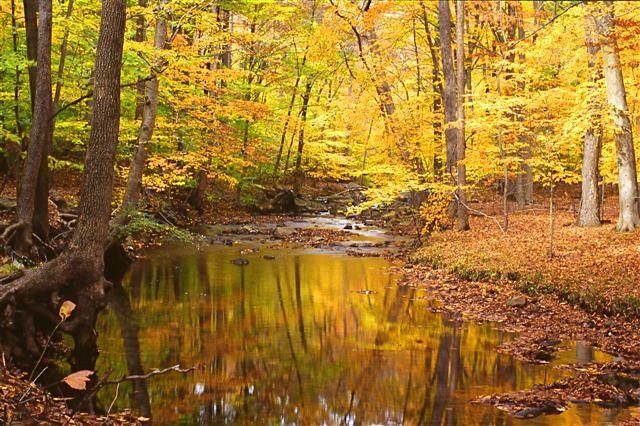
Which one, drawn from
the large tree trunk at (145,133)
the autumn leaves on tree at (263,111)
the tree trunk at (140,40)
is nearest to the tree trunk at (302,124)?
the autumn leaves on tree at (263,111)

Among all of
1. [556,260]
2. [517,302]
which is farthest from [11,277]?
[556,260]

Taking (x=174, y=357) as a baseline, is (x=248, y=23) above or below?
above

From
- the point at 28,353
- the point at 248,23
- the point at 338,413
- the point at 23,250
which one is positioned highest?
the point at 248,23

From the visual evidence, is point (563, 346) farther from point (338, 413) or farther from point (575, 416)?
point (338, 413)

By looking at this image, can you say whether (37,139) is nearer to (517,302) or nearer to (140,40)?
(517,302)

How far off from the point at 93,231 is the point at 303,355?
142 inches

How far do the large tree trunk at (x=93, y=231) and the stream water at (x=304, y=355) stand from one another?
0.77 meters

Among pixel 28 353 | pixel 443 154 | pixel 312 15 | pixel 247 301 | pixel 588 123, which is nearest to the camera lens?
pixel 28 353

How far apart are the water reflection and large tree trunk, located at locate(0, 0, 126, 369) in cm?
79

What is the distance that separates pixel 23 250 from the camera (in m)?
11.1

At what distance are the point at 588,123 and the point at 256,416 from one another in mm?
10972

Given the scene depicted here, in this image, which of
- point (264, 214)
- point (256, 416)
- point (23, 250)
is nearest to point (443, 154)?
point (264, 214)

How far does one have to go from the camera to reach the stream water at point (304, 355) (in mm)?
7184

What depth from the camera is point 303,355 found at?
9438 millimetres
